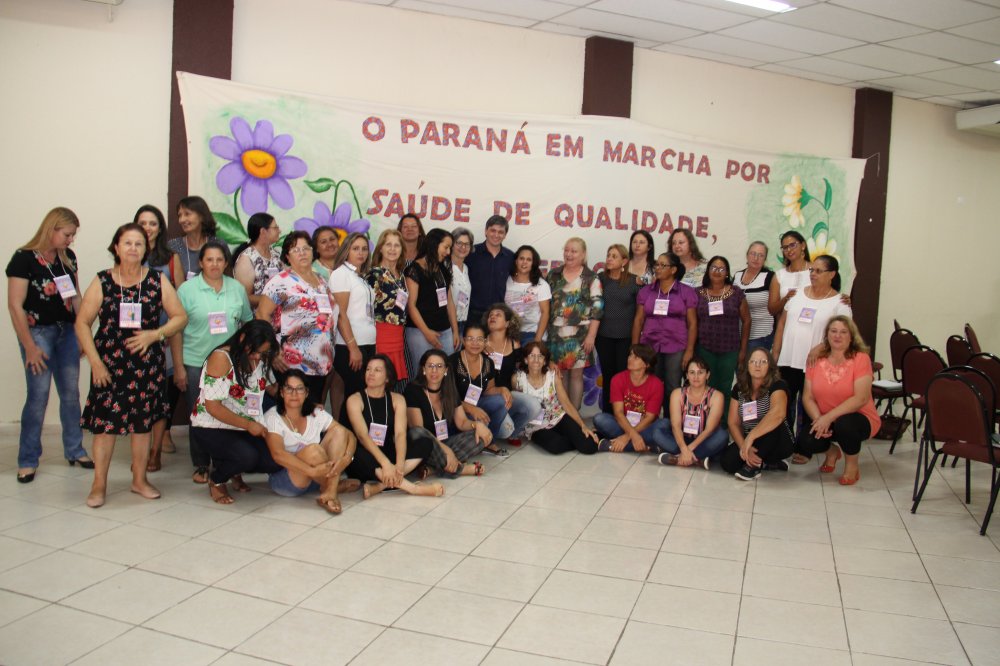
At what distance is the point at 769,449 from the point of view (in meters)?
4.71

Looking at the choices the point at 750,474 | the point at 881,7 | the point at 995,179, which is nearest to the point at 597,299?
the point at 750,474

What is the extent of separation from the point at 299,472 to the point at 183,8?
118 inches

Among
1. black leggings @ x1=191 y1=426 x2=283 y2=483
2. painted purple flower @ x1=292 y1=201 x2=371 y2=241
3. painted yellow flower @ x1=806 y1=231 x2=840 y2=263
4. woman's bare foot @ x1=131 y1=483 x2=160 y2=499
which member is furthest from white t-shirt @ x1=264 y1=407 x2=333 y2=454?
painted yellow flower @ x1=806 y1=231 x2=840 y2=263

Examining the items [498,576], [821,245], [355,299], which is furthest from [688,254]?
[498,576]

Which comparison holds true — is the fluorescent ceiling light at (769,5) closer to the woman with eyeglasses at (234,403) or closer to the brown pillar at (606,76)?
the brown pillar at (606,76)

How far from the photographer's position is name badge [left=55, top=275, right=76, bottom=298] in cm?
396

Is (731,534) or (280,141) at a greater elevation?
(280,141)

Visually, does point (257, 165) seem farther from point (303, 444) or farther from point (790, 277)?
point (790, 277)

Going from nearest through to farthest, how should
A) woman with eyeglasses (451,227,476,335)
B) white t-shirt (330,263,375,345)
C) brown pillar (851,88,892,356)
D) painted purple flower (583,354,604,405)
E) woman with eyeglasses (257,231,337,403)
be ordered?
woman with eyeglasses (257,231,337,403) < white t-shirt (330,263,375,345) < woman with eyeglasses (451,227,476,335) < painted purple flower (583,354,604,405) < brown pillar (851,88,892,356)

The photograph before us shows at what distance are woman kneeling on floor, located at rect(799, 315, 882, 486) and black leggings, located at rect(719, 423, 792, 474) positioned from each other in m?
0.20

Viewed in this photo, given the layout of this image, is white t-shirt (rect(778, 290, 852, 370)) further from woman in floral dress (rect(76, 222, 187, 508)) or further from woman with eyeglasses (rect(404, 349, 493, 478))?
woman in floral dress (rect(76, 222, 187, 508))

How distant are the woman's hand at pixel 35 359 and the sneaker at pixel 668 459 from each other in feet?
11.2

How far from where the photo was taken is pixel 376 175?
18.0 feet

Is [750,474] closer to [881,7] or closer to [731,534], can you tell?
[731,534]
